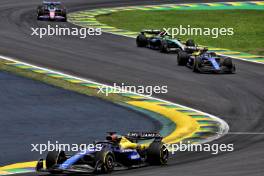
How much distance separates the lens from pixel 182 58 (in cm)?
4219

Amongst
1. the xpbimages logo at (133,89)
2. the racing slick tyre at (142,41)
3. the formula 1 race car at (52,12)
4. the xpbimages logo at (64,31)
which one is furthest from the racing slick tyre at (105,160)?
the formula 1 race car at (52,12)

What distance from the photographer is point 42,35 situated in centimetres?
5062

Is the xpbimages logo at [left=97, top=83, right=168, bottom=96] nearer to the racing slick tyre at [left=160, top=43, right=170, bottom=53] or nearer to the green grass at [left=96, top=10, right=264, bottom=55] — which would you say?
the racing slick tyre at [left=160, top=43, right=170, bottom=53]

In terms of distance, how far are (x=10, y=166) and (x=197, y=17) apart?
36.9m

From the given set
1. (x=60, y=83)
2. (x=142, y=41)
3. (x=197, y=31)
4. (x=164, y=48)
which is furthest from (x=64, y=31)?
(x=60, y=83)

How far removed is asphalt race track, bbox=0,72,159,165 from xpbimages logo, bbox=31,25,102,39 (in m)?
15.1

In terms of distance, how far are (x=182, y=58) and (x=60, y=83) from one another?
24.2 ft

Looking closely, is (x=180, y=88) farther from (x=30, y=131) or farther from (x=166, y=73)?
(x=30, y=131)

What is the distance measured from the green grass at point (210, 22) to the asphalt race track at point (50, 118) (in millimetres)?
16413

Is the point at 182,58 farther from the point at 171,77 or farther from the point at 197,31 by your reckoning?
the point at 197,31

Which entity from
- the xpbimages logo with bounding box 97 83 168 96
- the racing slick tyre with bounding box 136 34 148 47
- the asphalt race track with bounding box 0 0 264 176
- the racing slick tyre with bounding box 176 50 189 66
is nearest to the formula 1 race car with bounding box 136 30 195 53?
the racing slick tyre with bounding box 136 34 148 47

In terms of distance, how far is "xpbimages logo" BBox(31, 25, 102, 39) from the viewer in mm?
51188

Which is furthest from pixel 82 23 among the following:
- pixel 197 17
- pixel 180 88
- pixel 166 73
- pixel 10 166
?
pixel 10 166

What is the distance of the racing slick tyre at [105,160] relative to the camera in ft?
72.2
